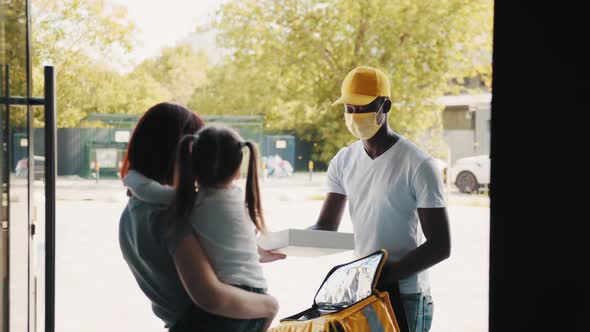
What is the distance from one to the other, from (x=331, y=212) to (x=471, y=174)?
58.0 ft

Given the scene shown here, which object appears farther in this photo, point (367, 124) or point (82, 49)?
point (82, 49)

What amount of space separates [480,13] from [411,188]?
64.2 feet

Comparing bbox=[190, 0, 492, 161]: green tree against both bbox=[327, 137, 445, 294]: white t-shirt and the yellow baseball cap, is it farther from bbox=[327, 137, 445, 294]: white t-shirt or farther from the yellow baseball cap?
bbox=[327, 137, 445, 294]: white t-shirt

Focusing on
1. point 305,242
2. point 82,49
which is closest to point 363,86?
point 305,242

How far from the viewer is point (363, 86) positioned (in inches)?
109

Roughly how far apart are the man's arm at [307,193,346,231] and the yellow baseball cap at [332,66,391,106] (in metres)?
0.39

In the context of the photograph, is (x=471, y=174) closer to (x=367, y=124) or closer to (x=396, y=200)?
(x=367, y=124)

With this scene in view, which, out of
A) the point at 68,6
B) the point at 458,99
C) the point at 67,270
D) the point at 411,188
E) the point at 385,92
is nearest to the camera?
the point at 411,188

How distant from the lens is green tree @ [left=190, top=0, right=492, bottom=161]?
20.6 m

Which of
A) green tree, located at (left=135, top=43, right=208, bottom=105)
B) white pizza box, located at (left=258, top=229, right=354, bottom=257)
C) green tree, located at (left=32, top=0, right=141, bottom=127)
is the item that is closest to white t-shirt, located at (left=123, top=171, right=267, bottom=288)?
white pizza box, located at (left=258, top=229, right=354, bottom=257)

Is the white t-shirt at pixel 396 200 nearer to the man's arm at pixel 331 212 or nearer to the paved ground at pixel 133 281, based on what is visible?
the man's arm at pixel 331 212

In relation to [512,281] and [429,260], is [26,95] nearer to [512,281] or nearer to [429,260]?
[429,260]

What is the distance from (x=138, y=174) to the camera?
6.05 ft

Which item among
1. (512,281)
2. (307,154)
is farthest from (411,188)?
(307,154)
